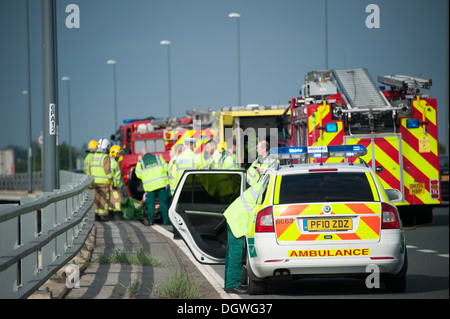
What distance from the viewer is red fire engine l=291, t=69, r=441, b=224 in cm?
1664

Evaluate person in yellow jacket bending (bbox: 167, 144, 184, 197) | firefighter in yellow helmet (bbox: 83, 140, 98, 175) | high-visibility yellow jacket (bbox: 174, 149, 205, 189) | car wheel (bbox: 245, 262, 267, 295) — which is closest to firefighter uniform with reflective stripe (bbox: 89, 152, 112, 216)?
firefighter in yellow helmet (bbox: 83, 140, 98, 175)

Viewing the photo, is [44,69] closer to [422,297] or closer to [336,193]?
[336,193]

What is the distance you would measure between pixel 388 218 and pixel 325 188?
2.40 ft

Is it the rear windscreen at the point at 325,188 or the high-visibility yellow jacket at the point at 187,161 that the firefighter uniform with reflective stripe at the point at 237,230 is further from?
the high-visibility yellow jacket at the point at 187,161

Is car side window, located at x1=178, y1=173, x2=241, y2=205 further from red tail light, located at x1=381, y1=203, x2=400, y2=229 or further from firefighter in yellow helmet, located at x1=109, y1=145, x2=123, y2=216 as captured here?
firefighter in yellow helmet, located at x1=109, y1=145, x2=123, y2=216

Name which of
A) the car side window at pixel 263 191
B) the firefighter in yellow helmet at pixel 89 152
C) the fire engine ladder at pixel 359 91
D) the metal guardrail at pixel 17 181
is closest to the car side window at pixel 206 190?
the car side window at pixel 263 191

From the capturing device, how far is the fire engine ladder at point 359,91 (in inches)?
652

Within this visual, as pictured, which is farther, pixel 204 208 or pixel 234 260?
pixel 204 208

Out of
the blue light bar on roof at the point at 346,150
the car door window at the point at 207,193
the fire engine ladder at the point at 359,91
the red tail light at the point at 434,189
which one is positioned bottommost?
the red tail light at the point at 434,189

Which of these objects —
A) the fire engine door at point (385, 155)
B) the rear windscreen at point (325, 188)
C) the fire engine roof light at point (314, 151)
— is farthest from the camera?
the fire engine door at point (385, 155)

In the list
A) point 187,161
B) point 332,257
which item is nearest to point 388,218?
point 332,257

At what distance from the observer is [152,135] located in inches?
1089

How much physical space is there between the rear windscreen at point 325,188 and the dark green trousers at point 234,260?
773 millimetres

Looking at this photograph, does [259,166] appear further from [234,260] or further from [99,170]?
[99,170]
